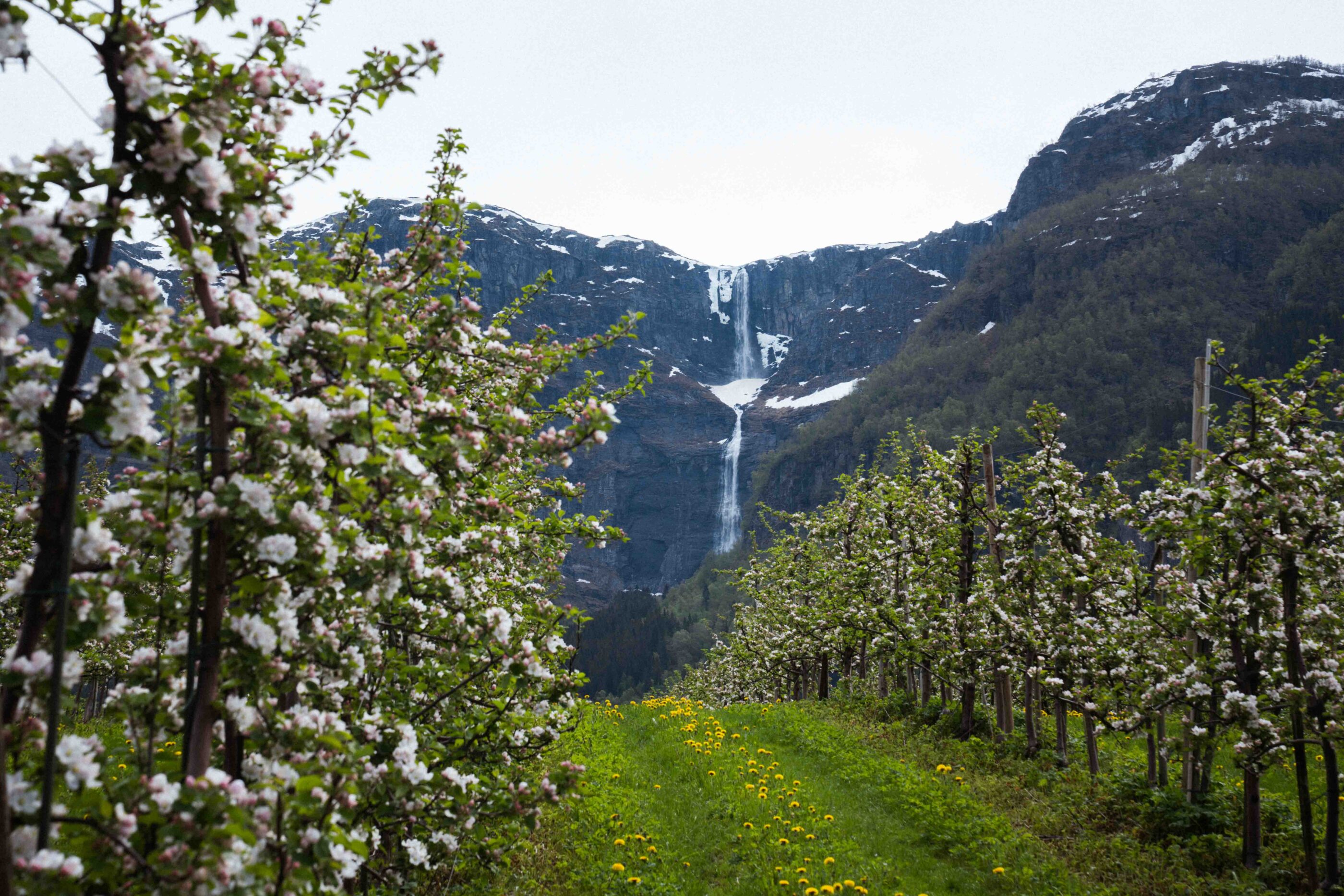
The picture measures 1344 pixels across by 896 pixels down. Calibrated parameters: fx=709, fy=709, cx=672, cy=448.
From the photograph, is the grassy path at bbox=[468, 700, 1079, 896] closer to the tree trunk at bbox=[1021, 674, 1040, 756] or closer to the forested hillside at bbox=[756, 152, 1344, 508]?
the tree trunk at bbox=[1021, 674, 1040, 756]

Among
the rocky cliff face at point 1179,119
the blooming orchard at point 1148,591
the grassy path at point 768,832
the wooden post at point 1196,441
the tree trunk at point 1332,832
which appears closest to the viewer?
the tree trunk at point 1332,832

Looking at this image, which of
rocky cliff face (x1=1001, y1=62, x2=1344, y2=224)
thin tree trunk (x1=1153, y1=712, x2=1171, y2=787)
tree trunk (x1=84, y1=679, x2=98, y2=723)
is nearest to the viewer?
thin tree trunk (x1=1153, y1=712, x2=1171, y2=787)

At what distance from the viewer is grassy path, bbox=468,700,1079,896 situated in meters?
7.49

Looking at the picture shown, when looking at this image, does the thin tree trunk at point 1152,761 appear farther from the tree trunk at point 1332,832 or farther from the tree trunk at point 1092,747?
the tree trunk at point 1332,832

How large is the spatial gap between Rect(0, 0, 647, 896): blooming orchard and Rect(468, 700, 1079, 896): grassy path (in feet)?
13.8

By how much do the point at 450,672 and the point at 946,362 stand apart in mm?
127325

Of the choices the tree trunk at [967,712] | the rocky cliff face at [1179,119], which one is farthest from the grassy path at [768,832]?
the rocky cliff face at [1179,119]

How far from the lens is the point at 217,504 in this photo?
2463 mm

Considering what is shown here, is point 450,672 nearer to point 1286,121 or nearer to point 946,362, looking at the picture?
point 946,362

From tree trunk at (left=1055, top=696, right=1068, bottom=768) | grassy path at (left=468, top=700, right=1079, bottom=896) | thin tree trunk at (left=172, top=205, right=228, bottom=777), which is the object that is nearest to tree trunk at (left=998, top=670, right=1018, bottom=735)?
tree trunk at (left=1055, top=696, right=1068, bottom=768)

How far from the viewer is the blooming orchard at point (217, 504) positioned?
85.0 inches

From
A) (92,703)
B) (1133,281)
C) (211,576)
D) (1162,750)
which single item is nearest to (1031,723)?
(1162,750)

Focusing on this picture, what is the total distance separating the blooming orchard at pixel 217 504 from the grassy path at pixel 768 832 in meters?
4.22

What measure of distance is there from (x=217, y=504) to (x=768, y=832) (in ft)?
27.2
